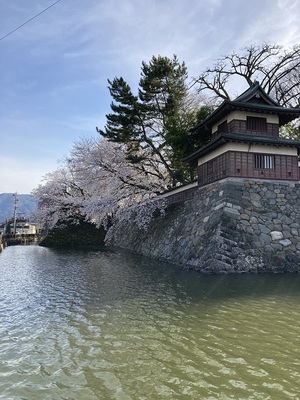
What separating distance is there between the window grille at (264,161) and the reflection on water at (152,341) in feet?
24.7

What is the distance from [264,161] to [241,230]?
485 centimetres

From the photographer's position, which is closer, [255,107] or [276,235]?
[276,235]

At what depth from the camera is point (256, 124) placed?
1878 centimetres

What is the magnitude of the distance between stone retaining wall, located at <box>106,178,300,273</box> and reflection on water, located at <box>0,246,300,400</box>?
7.37ft

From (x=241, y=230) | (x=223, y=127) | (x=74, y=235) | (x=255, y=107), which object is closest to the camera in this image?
(x=241, y=230)

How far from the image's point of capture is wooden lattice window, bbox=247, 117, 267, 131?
734 inches

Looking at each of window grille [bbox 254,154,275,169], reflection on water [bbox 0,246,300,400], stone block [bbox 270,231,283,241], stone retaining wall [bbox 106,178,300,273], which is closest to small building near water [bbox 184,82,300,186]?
window grille [bbox 254,154,275,169]

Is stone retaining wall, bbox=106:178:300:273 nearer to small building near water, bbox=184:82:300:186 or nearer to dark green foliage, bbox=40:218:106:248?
small building near water, bbox=184:82:300:186

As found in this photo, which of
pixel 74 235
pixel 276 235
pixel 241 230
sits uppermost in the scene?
pixel 241 230

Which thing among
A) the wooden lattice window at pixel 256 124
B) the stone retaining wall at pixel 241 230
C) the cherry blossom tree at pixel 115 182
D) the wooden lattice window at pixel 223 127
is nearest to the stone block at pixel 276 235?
the stone retaining wall at pixel 241 230

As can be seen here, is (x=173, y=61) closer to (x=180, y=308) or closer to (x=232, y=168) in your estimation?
(x=232, y=168)

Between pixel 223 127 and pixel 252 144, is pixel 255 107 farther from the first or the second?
pixel 223 127

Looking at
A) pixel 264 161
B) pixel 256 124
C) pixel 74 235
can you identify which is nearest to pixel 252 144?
pixel 264 161

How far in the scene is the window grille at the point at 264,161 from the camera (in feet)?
58.2
